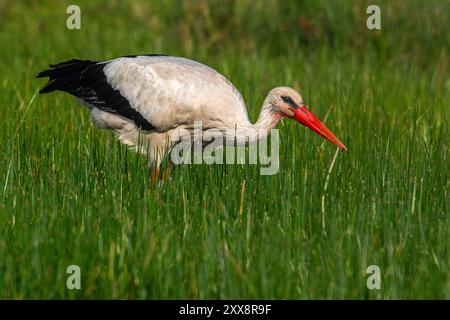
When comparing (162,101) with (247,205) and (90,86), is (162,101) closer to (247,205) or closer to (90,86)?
(90,86)

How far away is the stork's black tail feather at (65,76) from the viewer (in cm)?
760

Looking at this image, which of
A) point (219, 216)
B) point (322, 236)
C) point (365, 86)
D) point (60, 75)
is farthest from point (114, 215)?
point (365, 86)

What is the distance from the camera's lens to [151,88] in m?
7.27

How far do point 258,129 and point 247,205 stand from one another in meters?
1.25

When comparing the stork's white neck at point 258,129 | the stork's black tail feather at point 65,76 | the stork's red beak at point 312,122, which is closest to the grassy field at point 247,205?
the stork's red beak at point 312,122

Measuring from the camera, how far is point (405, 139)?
24.5 ft

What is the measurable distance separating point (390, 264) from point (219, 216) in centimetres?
106

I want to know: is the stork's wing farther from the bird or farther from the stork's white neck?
the stork's white neck

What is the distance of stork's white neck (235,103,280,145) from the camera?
22.6ft

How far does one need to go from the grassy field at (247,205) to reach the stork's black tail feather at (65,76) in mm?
306

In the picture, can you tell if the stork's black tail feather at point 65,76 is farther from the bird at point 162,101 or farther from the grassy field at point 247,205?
the grassy field at point 247,205

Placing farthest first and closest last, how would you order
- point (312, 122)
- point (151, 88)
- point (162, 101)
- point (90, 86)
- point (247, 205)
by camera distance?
point (90, 86), point (151, 88), point (162, 101), point (312, 122), point (247, 205)

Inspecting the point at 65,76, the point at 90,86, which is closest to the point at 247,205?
the point at 90,86

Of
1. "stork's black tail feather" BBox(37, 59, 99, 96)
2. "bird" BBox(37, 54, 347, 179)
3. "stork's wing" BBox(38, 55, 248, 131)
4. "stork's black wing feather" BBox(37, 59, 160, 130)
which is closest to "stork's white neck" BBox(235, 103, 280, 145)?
"bird" BBox(37, 54, 347, 179)
